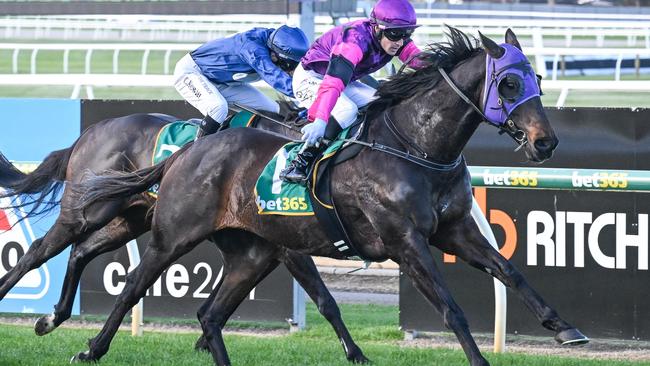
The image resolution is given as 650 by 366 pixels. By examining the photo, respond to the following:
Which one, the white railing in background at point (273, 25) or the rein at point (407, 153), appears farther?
the white railing in background at point (273, 25)

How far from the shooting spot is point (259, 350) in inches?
242

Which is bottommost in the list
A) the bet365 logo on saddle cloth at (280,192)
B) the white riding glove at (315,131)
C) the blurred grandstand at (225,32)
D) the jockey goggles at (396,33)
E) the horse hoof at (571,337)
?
the horse hoof at (571,337)

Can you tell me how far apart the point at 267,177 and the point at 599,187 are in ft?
6.40

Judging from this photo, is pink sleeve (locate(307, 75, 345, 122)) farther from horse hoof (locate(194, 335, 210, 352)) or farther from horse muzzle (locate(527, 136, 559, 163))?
horse hoof (locate(194, 335, 210, 352))

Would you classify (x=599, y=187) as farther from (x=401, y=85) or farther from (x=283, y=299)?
(x=283, y=299)

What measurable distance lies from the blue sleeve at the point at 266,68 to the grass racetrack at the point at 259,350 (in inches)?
56.4

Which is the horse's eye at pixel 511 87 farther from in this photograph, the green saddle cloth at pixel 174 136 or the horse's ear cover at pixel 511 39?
the green saddle cloth at pixel 174 136

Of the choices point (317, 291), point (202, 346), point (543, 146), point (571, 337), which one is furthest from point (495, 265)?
point (202, 346)

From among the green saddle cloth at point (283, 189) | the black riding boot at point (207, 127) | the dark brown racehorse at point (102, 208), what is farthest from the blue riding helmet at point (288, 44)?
the green saddle cloth at point (283, 189)

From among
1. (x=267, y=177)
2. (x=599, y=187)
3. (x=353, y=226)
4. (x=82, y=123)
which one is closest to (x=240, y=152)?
(x=267, y=177)

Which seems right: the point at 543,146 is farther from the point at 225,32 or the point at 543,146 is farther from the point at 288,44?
the point at 225,32

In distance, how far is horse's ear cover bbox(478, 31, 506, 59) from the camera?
4.92 meters

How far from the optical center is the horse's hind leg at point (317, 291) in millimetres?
5941

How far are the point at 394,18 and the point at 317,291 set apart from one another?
5.30ft
